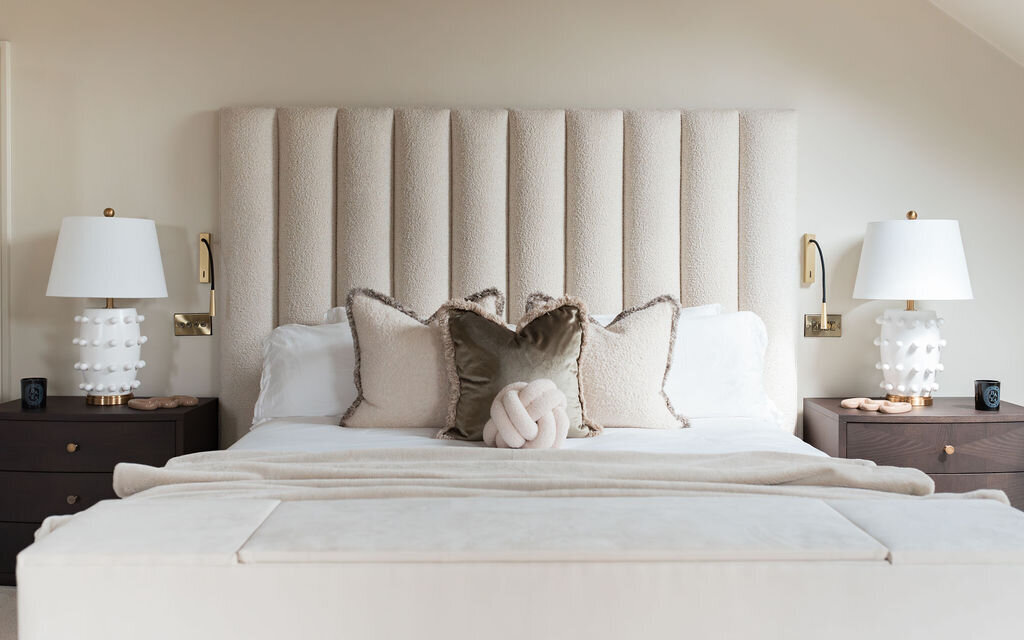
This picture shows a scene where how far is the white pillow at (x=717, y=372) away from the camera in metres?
2.65

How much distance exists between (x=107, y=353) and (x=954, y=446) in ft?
9.11

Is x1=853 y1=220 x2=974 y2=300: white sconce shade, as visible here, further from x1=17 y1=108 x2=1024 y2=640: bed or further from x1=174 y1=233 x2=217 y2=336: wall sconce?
x1=174 y1=233 x2=217 y2=336: wall sconce

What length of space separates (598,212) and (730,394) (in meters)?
0.79

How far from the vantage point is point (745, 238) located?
3.01m

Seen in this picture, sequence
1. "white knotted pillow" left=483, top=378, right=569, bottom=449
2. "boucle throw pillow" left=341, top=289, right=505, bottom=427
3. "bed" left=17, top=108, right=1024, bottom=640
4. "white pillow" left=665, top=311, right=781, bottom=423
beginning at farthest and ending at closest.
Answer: "white pillow" left=665, top=311, right=781, bottom=423
"boucle throw pillow" left=341, top=289, right=505, bottom=427
"white knotted pillow" left=483, top=378, right=569, bottom=449
"bed" left=17, top=108, right=1024, bottom=640

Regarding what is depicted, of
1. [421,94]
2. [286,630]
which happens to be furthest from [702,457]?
[421,94]

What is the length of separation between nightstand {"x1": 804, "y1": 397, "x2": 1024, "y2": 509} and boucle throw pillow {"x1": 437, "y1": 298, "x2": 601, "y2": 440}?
39.2 inches

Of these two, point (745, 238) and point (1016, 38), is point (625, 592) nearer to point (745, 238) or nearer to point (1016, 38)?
point (745, 238)

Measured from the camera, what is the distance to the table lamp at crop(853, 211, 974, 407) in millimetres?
2816

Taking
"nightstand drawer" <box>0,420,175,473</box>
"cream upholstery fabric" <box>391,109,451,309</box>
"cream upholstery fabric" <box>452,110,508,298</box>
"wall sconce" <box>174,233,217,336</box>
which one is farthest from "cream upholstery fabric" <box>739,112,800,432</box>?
→ "nightstand drawer" <box>0,420,175,473</box>

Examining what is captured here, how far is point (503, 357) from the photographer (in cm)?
234

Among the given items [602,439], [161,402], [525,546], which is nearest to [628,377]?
[602,439]

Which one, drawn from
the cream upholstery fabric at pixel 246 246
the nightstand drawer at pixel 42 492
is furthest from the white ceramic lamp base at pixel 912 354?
the nightstand drawer at pixel 42 492

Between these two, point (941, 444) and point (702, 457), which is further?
point (941, 444)
